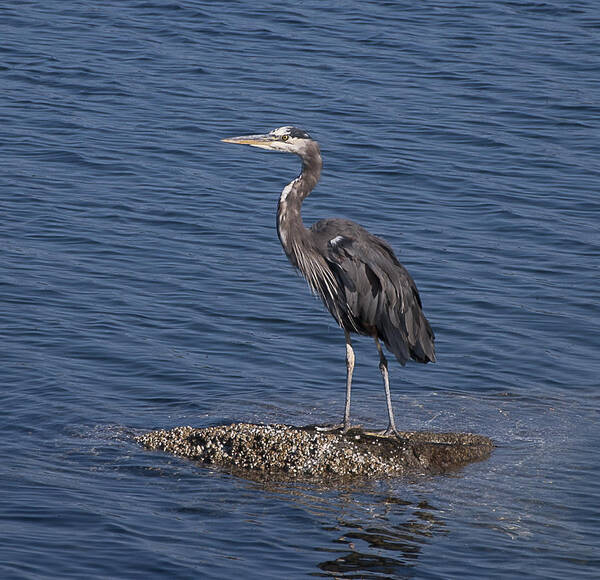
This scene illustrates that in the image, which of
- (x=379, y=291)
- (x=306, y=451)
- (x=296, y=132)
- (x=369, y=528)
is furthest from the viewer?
(x=296, y=132)

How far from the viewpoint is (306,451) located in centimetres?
809

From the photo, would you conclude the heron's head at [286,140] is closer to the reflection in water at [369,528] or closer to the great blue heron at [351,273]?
the great blue heron at [351,273]

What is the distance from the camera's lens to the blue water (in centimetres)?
746

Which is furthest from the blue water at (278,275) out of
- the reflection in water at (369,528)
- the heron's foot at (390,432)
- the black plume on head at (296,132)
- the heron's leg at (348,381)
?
the black plume on head at (296,132)

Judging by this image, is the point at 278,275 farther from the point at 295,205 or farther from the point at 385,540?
the point at 385,540

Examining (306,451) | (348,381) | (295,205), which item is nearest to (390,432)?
(348,381)

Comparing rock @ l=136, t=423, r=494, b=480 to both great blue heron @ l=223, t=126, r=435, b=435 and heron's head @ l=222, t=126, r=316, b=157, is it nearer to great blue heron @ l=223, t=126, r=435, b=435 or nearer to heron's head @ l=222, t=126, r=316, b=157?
great blue heron @ l=223, t=126, r=435, b=435

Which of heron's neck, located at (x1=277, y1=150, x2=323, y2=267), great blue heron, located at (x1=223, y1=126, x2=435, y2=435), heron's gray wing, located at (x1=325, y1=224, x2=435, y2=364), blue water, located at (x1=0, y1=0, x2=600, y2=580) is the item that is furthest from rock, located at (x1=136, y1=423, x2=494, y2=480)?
heron's neck, located at (x1=277, y1=150, x2=323, y2=267)

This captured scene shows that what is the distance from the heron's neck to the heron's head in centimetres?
8

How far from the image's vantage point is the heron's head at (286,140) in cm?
907

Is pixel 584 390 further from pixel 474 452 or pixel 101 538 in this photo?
pixel 101 538

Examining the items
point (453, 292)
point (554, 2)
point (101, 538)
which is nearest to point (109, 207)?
point (453, 292)

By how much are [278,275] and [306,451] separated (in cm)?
482

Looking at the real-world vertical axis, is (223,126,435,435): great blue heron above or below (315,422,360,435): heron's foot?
above
